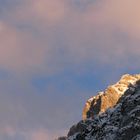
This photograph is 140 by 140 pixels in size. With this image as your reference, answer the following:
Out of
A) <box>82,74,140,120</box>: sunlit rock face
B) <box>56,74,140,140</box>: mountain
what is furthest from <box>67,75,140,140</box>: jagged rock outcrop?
<box>82,74,140,120</box>: sunlit rock face

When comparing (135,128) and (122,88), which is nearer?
(135,128)

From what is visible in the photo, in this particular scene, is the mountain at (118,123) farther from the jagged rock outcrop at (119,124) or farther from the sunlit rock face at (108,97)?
the sunlit rock face at (108,97)

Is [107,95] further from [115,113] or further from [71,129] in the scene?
[115,113]

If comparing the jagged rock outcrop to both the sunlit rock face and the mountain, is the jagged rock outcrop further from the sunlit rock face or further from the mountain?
the sunlit rock face

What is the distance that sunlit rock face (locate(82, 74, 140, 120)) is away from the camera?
178 metres

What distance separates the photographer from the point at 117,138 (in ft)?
390

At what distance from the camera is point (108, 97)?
179 meters

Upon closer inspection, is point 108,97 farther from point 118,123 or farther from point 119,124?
point 119,124

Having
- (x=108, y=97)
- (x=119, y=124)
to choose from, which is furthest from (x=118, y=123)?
(x=108, y=97)

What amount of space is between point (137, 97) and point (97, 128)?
10.9 m

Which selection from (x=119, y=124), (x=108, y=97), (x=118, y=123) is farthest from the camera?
(x=108, y=97)

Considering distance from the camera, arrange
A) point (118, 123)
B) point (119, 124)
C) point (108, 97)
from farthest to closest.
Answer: point (108, 97) < point (118, 123) < point (119, 124)

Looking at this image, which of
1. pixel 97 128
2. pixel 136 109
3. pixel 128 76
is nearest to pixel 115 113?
pixel 97 128

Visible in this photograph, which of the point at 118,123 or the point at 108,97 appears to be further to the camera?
the point at 108,97
